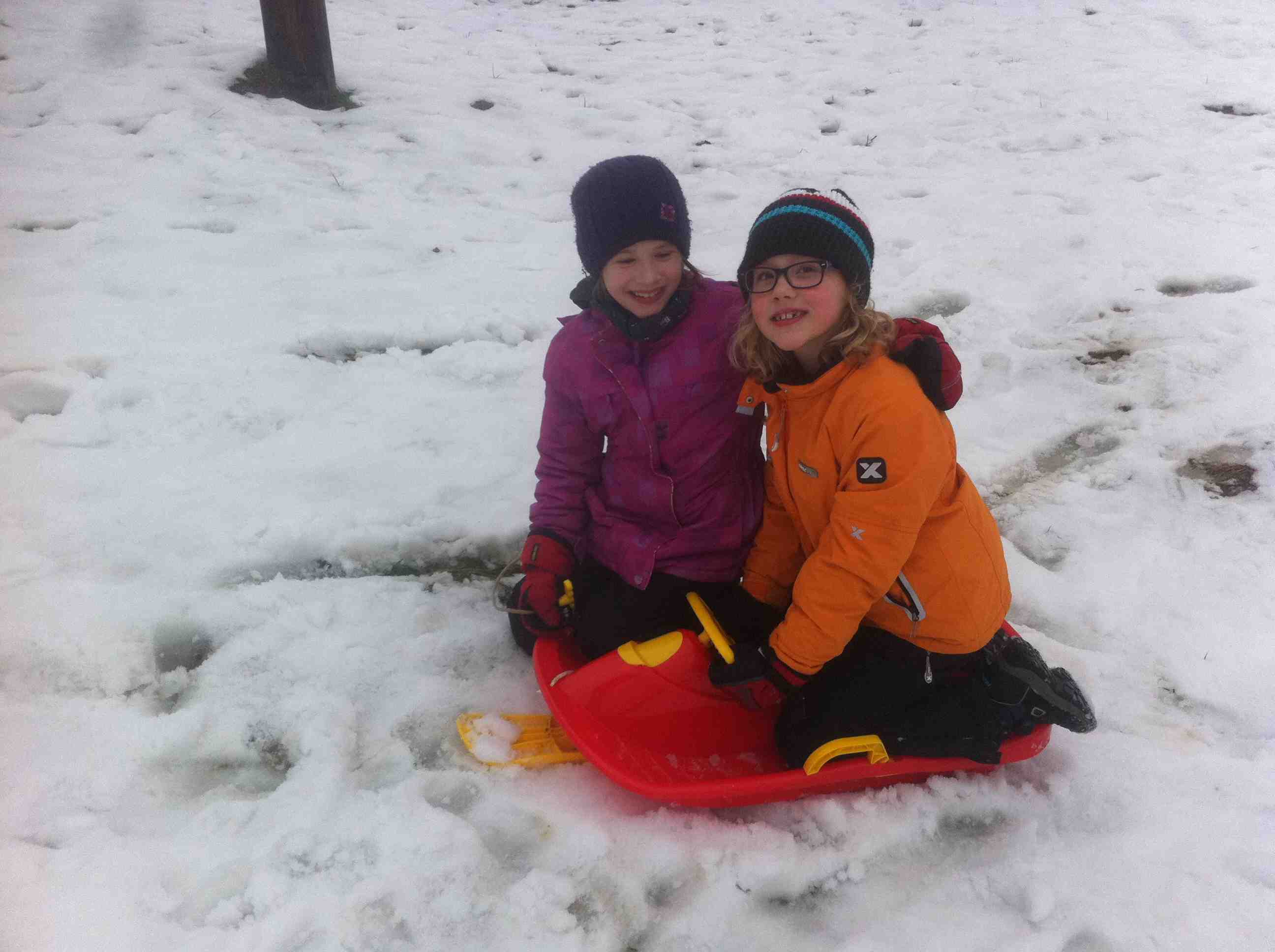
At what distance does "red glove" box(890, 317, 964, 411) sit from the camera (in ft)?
4.67

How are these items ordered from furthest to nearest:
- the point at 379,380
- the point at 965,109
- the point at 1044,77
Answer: the point at 1044,77
the point at 965,109
the point at 379,380

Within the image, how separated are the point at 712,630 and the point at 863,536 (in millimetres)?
408

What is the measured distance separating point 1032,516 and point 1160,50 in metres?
5.35

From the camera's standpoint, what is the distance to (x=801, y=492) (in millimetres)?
1615

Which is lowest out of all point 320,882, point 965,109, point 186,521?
point 320,882

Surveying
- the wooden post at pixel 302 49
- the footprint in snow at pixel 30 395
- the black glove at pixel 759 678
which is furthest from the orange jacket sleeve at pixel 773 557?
the wooden post at pixel 302 49

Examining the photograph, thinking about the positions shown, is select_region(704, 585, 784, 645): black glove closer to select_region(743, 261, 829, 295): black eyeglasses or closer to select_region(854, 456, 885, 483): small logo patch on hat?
select_region(854, 456, 885, 483): small logo patch on hat

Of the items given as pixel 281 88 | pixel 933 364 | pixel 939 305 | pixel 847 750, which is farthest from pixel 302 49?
pixel 847 750

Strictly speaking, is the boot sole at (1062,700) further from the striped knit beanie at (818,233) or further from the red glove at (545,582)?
the red glove at (545,582)

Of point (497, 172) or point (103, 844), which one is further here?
point (497, 172)

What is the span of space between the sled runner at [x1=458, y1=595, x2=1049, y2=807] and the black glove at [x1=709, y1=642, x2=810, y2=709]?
0.05 meters

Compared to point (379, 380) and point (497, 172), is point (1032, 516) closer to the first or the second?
point (379, 380)

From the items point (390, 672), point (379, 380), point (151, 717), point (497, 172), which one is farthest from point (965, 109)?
point (151, 717)

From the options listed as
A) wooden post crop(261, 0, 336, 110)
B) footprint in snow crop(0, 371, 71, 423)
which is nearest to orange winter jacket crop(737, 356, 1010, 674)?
footprint in snow crop(0, 371, 71, 423)
